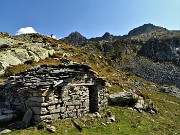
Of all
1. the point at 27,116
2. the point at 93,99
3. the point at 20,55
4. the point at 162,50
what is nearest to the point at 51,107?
the point at 27,116

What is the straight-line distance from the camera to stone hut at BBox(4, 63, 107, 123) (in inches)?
733

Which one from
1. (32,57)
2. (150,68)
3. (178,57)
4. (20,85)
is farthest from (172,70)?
(20,85)

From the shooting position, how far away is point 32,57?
39281 millimetres

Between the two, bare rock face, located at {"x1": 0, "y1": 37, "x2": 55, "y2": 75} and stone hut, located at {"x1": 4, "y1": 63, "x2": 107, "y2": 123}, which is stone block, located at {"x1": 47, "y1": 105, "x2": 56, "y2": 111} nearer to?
stone hut, located at {"x1": 4, "y1": 63, "x2": 107, "y2": 123}

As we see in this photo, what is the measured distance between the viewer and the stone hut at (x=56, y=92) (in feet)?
61.1

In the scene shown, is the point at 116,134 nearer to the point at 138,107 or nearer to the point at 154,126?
the point at 154,126

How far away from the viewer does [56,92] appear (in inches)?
764

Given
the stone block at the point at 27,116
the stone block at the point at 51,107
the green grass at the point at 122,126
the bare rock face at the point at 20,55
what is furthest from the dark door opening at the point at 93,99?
the bare rock face at the point at 20,55

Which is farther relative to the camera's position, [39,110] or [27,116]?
[27,116]

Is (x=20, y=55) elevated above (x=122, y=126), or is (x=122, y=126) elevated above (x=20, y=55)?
(x=20, y=55)

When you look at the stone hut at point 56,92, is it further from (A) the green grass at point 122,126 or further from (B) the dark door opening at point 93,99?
(A) the green grass at point 122,126

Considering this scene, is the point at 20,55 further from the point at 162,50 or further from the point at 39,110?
the point at 162,50

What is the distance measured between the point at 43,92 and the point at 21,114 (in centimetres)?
280

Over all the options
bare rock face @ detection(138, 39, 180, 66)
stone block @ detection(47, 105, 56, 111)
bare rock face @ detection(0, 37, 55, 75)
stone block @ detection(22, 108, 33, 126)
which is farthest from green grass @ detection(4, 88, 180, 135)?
bare rock face @ detection(138, 39, 180, 66)
